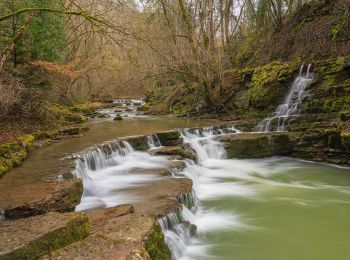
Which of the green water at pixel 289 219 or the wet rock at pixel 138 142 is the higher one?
the wet rock at pixel 138 142

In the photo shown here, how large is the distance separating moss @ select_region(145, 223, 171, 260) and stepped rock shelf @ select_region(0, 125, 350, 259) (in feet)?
0.04

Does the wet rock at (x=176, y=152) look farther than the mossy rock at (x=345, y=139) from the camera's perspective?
Yes

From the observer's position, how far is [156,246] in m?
4.54

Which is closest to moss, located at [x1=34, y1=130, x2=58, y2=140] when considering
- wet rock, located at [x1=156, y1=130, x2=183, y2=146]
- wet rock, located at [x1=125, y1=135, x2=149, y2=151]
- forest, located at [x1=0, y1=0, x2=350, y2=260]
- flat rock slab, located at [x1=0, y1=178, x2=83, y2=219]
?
forest, located at [x1=0, y1=0, x2=350, y2=260]

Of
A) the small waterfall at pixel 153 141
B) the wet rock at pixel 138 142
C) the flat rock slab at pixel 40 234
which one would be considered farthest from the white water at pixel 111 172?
the flat rock slab at pixel 40 234

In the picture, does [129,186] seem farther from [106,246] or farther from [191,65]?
[191,65]

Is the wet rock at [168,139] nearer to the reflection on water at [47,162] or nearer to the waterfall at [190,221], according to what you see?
the waterfall at [190,221]

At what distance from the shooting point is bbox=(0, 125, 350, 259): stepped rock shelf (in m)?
3.94

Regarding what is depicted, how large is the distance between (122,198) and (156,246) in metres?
2.81

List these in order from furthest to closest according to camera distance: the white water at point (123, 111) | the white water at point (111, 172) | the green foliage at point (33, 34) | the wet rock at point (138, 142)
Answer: the white water at point (123, 111) < the green foliage at point (33, 34) < the wet rock at point (138, 142) < the white water at point (111, 172)

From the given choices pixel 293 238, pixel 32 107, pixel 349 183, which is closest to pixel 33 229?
pixel 293 238

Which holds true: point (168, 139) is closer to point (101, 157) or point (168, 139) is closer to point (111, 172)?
point (101, 157)

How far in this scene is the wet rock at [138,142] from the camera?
39.0ft

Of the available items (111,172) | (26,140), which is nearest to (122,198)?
(111,172)
